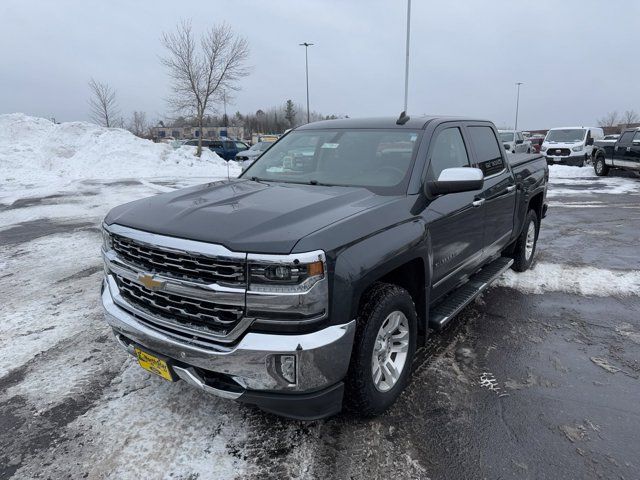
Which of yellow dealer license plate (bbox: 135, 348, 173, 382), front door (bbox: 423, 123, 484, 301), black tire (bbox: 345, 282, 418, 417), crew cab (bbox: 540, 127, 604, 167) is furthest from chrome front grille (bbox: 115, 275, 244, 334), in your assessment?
crew cab (bbox: 540, 127, 604, 167)

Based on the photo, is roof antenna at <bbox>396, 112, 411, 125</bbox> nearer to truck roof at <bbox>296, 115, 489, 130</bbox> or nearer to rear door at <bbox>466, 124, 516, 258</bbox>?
truck roof at <bbox>296, 115, 489, 130</bbox>

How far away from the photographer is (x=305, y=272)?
7.63 feet

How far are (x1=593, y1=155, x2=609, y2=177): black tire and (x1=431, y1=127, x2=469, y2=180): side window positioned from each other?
17.1m

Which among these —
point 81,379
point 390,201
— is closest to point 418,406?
point 390,201

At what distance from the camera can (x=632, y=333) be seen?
4.29 metres

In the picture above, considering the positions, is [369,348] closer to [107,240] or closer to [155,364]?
[155,364]

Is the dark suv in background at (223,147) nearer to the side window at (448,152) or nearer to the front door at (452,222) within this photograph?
the side window at (448,152)

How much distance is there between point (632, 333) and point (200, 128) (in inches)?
998

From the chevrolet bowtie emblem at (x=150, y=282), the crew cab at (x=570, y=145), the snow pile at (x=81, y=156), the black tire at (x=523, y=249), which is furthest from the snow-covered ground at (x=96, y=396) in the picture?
the crew cab at (x=570, y=145)

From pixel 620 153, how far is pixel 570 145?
5251 millimetres

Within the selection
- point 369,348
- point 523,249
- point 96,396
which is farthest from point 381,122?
point 96,396

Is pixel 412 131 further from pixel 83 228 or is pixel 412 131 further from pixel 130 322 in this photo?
pixel 83 228

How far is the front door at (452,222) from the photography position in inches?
135

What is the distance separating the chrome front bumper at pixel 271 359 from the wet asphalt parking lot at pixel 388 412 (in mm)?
494
